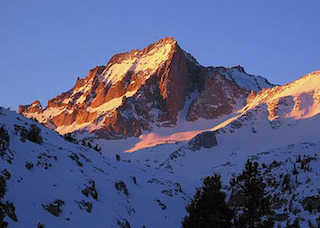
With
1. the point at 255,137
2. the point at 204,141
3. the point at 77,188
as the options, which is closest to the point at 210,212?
the point at 77,188

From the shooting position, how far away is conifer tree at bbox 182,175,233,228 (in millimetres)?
25812

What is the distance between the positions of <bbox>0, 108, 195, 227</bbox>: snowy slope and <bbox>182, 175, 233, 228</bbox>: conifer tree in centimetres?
908

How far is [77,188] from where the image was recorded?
122 ft

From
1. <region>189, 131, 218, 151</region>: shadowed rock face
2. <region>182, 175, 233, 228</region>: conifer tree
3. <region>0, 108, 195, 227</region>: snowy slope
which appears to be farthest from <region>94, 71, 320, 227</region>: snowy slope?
<region>182, 175, 233, 228</region>: conifer tree

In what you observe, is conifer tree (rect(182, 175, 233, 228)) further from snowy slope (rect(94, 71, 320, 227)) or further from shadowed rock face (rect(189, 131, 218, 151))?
shadowed rock face (rect(189, 131, 218, 151))

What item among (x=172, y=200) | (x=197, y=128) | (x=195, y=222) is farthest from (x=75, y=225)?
(x=197, y=128)

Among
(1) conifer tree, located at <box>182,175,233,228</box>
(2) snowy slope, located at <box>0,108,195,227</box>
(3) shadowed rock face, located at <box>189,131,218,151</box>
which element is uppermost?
(3) shadowed rock face, located at <box>189,131,218,151</box>

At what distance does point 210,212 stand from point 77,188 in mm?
13570

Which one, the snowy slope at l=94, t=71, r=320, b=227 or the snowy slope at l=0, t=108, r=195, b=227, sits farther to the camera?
the snowy slope at l=94, t=71, r=320, b=227

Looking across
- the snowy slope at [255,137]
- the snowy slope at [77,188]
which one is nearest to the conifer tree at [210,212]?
the snowy slope at [77,188]

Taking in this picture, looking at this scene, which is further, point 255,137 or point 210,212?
point 255,137

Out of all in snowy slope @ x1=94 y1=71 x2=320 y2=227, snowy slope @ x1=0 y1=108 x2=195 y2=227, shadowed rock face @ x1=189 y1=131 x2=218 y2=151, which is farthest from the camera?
shadowed rock face @ x1=189 y1=131 x2=218 y2=151

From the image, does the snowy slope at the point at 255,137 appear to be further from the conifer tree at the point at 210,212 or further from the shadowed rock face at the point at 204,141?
the conifer tree at the point at 210,212

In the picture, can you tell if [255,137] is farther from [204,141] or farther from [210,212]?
[210,212]
